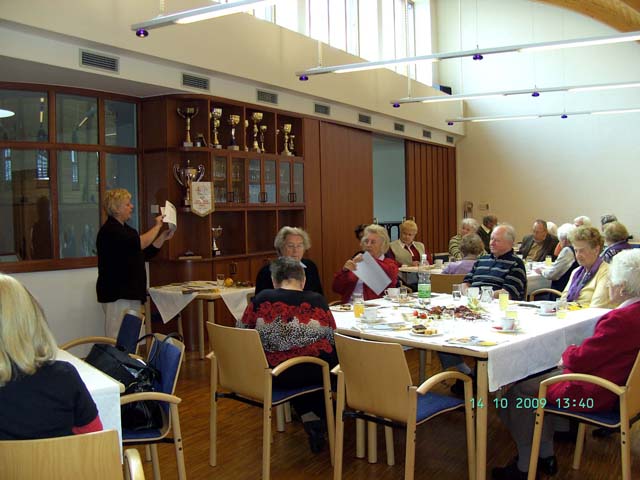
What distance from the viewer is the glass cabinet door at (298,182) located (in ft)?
28.7

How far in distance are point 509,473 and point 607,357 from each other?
3.01 ft

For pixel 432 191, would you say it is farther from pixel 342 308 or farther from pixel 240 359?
pixel 240 359

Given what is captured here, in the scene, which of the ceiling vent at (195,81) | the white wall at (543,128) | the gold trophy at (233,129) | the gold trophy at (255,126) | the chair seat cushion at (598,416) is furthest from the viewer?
the white wall at (543,128)

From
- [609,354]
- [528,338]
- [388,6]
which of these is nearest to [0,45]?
[528,338]

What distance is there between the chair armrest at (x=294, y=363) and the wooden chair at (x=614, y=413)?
3.85 ft

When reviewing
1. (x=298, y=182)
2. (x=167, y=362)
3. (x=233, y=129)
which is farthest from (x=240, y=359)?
(x=298, y=182)

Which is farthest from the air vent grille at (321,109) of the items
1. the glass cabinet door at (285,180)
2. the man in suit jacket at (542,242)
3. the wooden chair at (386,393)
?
the wooden chair at (386,393)

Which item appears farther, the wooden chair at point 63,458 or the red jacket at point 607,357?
the red jacket at point 607,357

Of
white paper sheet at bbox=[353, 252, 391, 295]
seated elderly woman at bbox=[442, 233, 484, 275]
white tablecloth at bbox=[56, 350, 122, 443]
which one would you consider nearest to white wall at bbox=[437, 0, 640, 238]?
seated elderly woman at bbox=[442, 233, 484, 275]

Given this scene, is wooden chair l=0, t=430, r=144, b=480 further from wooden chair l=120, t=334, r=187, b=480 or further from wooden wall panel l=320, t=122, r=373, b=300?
wooden wall panel l=320, t=122, r=373, b=300

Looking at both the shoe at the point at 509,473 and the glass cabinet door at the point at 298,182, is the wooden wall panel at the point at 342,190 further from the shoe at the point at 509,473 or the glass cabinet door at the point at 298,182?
the shoe at the point at 509,473

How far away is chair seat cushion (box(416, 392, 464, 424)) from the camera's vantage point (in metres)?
3.14

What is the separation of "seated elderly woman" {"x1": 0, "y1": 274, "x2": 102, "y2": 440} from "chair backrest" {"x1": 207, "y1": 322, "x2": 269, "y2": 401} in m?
→ 1.48

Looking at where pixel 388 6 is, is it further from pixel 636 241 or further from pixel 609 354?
pixel 609 354
